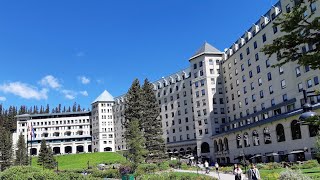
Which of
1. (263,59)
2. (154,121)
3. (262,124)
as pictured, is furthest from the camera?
(154,121)

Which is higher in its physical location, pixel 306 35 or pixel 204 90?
pixel 204 90

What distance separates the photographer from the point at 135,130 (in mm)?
54031

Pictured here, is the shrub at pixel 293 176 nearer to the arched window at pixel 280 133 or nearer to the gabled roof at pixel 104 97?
the arched window at pixel 280 133

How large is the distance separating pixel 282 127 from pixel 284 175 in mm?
40856

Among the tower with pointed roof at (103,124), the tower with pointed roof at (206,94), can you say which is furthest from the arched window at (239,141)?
the tower with pointed roof at (103,124)

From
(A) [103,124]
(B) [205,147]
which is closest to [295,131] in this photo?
(B) [205,147]

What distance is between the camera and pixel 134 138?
2106 inches

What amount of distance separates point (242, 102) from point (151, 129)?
2248 cm

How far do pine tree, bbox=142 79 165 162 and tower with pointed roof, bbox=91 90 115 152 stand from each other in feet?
251

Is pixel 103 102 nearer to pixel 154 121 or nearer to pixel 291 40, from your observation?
pixel 154 121

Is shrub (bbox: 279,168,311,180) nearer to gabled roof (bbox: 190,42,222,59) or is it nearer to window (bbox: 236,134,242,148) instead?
window (bbox: 236,134,242,148)

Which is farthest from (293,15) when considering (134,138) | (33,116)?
(33,116)

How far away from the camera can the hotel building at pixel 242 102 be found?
53969 mm

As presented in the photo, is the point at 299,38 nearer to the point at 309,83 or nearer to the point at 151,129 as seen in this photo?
the point at 309,83
